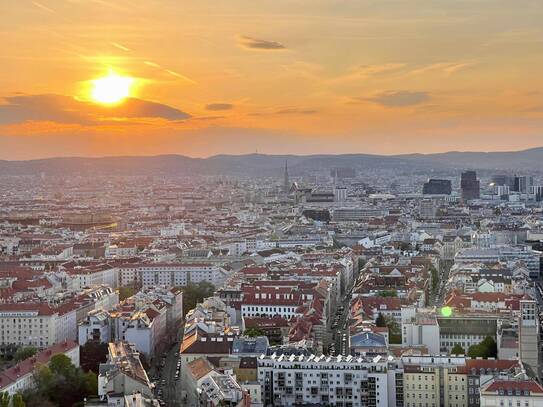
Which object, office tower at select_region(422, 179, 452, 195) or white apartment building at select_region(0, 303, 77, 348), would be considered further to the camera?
office tower at select_region(422, 179, 452, 195)

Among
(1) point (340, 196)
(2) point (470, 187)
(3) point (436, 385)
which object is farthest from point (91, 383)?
(2) point (470, 187)

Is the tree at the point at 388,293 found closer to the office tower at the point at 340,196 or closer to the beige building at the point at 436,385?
the beige building at the point at 436,385

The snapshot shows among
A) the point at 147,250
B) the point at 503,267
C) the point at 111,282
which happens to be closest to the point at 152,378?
the point at 111,282

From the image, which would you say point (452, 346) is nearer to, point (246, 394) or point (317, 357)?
point (317, 357)

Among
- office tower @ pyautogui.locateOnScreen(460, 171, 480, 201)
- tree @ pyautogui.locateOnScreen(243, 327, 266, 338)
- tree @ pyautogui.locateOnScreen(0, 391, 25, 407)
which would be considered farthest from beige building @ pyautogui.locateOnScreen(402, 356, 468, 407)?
office tower @ pyautogui.locateOnScreen(460, 171, 480, 201)

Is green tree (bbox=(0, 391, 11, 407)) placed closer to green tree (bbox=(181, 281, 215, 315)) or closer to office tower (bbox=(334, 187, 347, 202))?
green tree (bbox=(181, 281, 215, 315))
